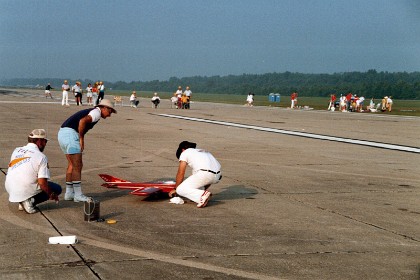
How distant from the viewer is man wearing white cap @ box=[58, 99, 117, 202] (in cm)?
891

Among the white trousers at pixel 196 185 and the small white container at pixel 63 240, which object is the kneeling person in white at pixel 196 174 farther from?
the small white container at pixel 63 240

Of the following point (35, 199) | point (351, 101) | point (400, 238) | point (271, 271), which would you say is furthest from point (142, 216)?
point (351, 101)

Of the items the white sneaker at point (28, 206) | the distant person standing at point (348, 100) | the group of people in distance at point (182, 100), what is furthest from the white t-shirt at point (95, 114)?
the distant person standing at point (348, 100)

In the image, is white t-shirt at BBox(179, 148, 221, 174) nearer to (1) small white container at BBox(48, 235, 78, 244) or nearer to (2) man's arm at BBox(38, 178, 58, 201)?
(2) man's arm at BBox(38, 178, 58, 201)

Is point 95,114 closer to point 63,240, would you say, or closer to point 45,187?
point 45,187

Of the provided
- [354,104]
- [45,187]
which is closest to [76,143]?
[45,187]

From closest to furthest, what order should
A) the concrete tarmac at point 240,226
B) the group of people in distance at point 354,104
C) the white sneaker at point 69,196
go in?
the concrete tarmac at point 240,226
the white sneaker at point 69,196
the group of people in distance at point 354,104

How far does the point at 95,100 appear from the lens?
148ft

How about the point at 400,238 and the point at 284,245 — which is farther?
the point at 400,238

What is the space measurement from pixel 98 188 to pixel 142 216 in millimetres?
2411

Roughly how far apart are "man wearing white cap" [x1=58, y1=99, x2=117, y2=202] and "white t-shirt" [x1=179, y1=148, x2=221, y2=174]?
153 cm

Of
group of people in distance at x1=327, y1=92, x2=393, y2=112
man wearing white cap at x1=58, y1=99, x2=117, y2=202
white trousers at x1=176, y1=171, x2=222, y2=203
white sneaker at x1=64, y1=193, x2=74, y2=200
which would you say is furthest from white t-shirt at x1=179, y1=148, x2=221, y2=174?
group of people in distance at x1=327, y1=92, x2=393, y2=112

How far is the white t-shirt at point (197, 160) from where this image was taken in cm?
909

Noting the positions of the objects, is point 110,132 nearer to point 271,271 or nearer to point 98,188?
point 98,188
